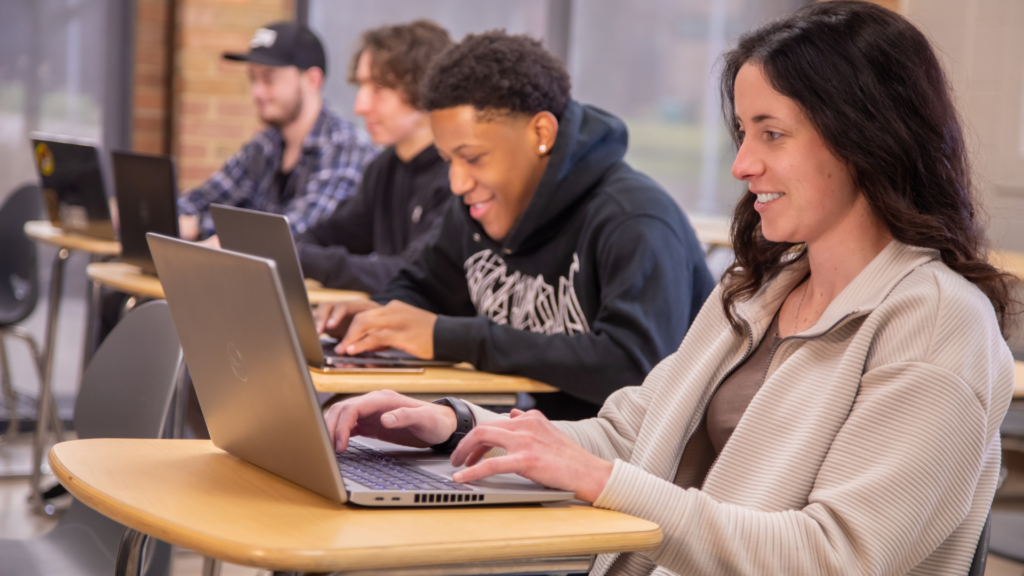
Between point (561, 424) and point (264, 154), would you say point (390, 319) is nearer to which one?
point (561, 424)

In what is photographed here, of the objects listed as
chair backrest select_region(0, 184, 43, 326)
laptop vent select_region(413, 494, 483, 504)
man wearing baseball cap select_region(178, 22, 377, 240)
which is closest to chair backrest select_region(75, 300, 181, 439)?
laptop vent select_region(413, 494, 483, 504)

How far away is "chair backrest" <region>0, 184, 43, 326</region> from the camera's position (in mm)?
3480

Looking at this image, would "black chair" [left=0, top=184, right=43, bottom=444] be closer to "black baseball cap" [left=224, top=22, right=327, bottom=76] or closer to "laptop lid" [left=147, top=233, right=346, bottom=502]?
"black baseball cap" [left=224, top=22, right=327, bottom=76]

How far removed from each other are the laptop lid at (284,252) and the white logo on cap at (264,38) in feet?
6.66

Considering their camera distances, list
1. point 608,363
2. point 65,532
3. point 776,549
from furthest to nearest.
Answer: point 608,363, point 65,532, point 776,549

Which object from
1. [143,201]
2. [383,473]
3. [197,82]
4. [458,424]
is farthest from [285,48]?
[383,473]

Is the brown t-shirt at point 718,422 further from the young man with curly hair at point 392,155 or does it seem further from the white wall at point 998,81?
the white wall at point 998,81

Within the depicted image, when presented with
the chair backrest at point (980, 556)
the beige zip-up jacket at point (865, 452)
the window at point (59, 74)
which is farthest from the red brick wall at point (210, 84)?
the chair backrest at point (980, 556)

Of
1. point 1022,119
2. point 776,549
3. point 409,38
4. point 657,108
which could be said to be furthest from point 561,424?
point 657,108

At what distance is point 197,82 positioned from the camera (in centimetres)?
392

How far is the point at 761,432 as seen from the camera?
1109 millimetres

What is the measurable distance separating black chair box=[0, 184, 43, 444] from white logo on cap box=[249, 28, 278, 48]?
932mm

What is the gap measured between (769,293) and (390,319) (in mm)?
768

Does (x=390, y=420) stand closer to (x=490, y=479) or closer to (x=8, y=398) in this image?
(x=490, y=479)
